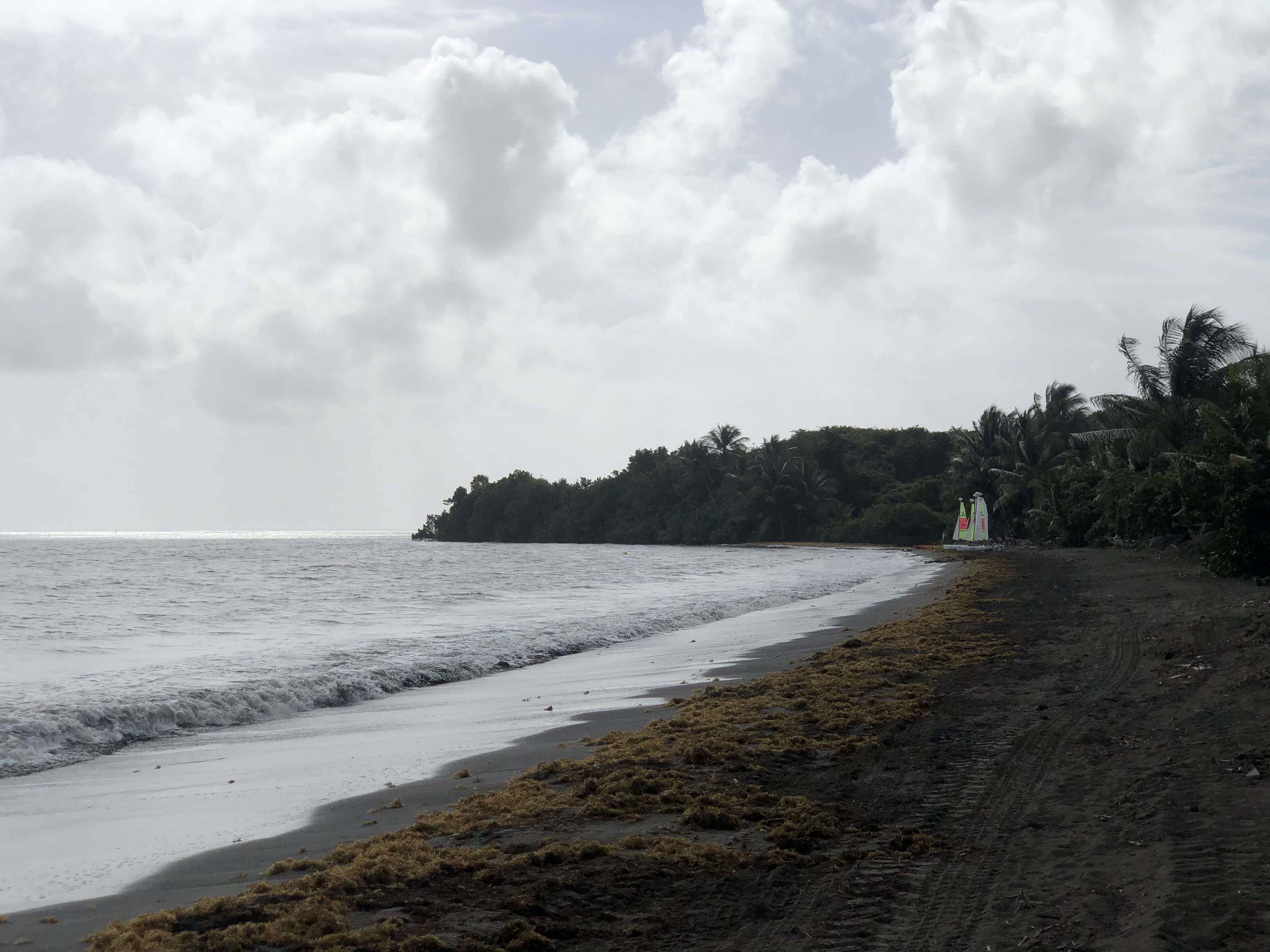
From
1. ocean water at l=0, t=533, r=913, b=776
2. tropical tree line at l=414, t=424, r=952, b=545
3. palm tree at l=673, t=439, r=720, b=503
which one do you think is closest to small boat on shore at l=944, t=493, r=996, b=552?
ocean water at l=0, t=533, r=913, b=776

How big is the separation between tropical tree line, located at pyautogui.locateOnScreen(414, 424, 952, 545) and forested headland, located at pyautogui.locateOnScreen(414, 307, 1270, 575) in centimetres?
16

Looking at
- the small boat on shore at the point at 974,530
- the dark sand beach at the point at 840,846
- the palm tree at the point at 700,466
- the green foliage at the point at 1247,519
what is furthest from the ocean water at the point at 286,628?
the palm tree at the point at 700,466

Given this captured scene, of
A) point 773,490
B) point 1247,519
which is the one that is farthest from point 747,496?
point 1247,519

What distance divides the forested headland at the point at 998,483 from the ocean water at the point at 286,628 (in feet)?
29.2

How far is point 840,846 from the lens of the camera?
14.4ft

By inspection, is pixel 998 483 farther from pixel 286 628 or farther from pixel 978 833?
pixel 978 833

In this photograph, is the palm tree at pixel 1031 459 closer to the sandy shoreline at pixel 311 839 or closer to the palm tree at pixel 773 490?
the palm tree at pixel 773 490

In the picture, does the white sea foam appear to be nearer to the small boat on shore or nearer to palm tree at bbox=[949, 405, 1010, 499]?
the small boat on shore

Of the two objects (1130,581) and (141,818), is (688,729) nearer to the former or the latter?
(141,818)

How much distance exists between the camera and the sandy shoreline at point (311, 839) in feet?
12.9

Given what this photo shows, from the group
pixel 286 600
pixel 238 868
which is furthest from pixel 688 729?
pixel 286 600

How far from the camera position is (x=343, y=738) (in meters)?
8.10

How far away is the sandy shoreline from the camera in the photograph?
12.9 feet

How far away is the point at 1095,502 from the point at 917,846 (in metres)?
37.3
